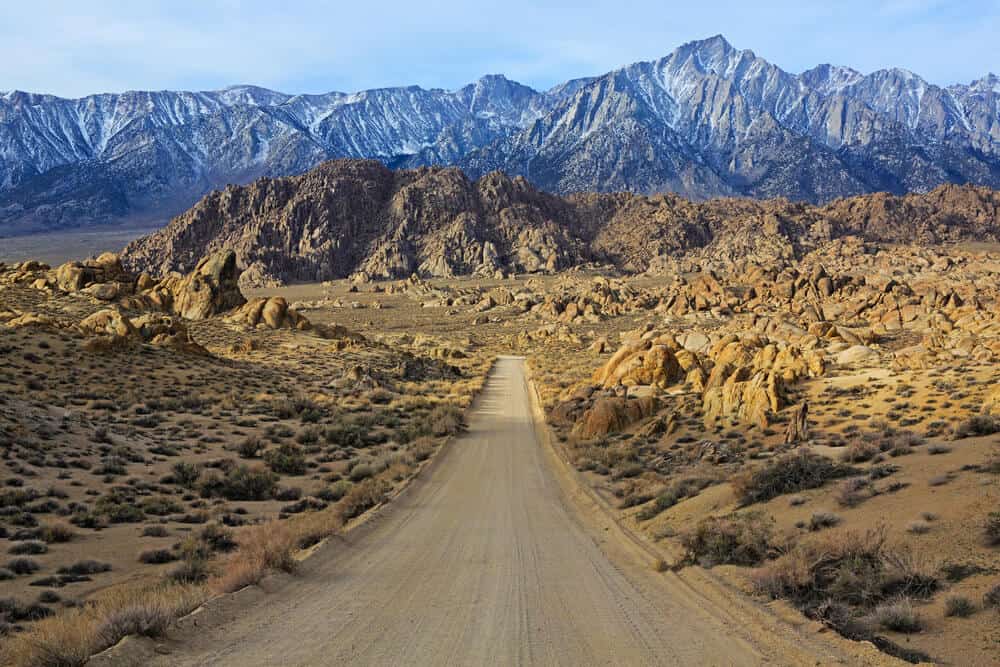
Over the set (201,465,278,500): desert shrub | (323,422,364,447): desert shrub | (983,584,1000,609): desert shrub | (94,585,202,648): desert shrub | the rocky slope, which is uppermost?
the rocky slope

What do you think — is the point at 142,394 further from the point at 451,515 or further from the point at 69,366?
the point at 451,515

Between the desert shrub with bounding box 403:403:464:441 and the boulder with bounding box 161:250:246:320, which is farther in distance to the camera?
the boulder with bounding box 161:250:246:320

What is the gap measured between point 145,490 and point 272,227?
523 feet

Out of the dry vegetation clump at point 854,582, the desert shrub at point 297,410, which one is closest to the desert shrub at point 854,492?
the dry vegetation clump at point 854,582

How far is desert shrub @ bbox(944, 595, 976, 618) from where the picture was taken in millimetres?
6957

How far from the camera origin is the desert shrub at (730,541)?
9.75m

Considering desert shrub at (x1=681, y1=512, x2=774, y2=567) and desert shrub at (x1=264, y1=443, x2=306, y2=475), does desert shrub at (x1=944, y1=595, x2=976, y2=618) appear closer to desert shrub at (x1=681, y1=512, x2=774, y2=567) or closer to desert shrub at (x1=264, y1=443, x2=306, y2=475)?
desert shrub at (x1=681, y1=512, x2=774, y2=567)

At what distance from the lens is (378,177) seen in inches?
7347

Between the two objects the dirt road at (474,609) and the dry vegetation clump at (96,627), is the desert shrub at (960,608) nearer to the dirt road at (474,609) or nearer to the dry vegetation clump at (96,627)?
the dirt road at (474,609)

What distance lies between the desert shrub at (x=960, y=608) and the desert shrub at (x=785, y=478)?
5.22 meters

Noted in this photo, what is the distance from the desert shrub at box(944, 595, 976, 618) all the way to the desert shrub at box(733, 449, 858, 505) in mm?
5222

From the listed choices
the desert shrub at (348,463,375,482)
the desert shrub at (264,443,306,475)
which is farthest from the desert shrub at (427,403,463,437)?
the desert shrub at (348,463,375,482)

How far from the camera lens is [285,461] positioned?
19.0 meters

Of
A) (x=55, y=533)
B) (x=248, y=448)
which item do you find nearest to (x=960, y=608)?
(x=55, y=533)
